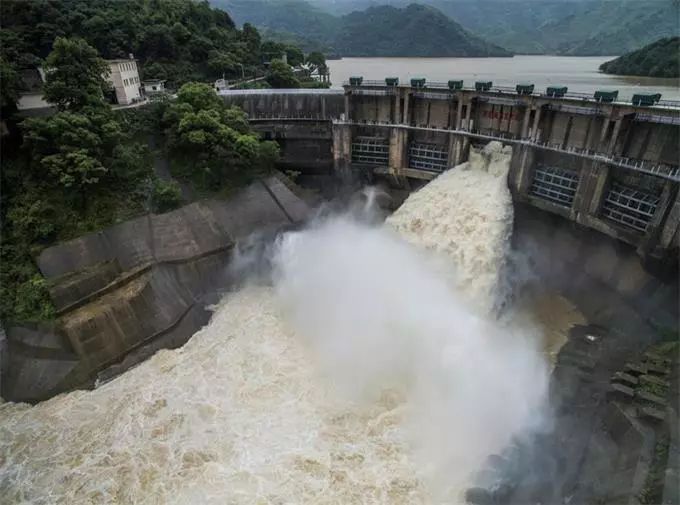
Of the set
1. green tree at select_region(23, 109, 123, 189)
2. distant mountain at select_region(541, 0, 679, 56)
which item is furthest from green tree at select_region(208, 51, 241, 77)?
distant mountain at select_region(541, 0, 679, 56)

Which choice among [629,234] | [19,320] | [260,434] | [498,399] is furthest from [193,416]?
[629,234]

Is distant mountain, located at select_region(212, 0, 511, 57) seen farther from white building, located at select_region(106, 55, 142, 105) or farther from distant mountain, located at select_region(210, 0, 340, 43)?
white building, located at select_region(106, 55, 142, 105)

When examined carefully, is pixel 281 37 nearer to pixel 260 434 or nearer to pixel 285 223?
pixel 285 223

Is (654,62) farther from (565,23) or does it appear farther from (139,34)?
(565,23)

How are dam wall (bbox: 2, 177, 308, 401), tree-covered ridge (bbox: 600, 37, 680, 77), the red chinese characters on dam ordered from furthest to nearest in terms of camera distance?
tree-covered ridge (bbox: 600, 37, 680, 77) → the red chinese characters on dam → dam wall (bbox: 2, 177, 308, 401)

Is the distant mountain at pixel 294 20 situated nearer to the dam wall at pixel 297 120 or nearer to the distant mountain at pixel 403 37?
the distant mountain at pixel 403 37

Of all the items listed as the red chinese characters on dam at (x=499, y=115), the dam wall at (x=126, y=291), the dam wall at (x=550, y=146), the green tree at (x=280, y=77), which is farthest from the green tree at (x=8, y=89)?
the green tree at (x=280, y=77)

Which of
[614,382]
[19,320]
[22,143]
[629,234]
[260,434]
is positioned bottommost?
[260,434]
